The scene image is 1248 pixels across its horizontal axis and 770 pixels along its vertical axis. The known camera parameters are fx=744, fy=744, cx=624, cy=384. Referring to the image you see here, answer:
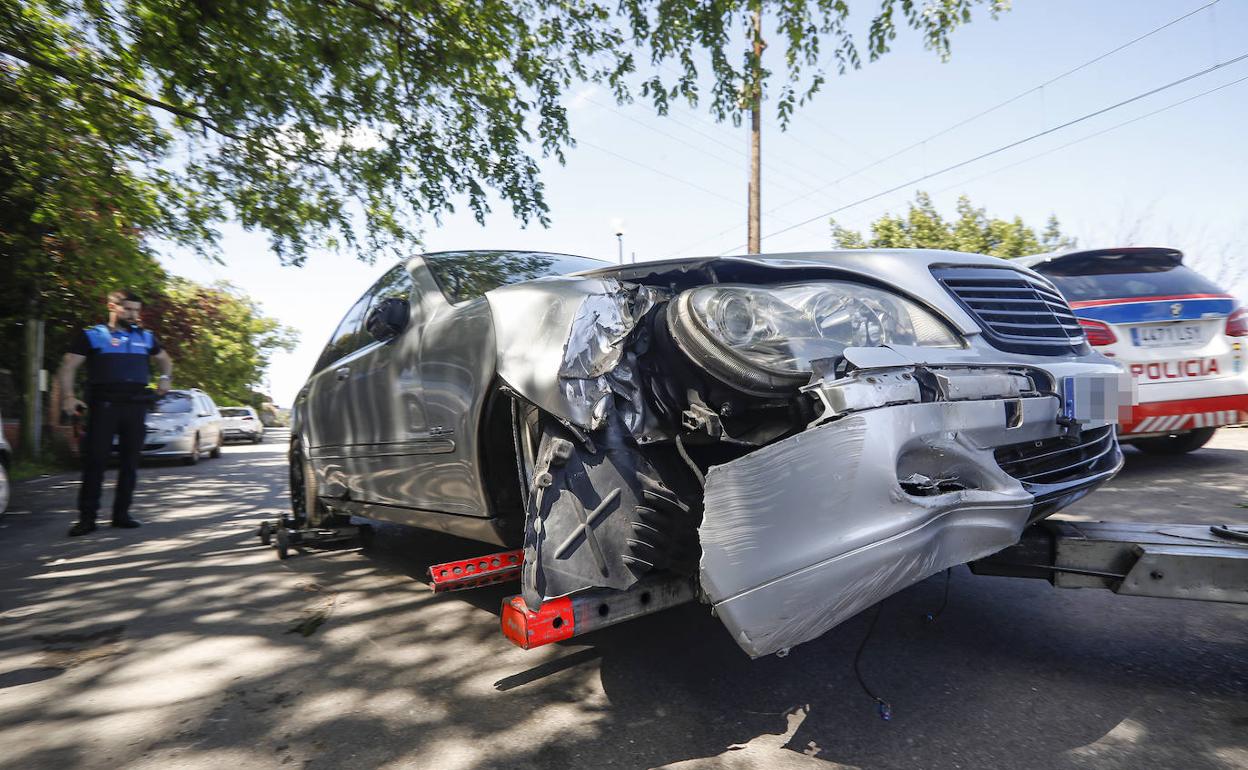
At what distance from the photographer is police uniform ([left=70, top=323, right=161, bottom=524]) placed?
5.81 metres

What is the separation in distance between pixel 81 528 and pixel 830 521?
6.31 metres

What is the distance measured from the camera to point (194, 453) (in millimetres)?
13766

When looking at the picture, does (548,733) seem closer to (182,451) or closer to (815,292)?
(815,292)

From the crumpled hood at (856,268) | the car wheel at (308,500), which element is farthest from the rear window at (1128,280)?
the car wheel at (308,500)

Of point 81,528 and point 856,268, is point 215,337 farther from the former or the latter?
point 856,268

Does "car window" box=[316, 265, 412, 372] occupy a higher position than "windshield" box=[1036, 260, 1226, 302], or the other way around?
"windshield" box=[1036, 260, 1226, 302]

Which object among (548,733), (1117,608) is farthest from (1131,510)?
(548,733)

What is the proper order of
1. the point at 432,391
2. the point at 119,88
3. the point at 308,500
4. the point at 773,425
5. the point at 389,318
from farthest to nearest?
the point at 119,88, the point at 308,500, the point at 389,318, the point at 432,391, the point at 773,425

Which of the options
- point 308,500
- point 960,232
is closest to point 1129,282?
point 308,500

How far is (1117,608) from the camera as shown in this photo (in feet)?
10.2

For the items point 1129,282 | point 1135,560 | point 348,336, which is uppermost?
point 1129,282

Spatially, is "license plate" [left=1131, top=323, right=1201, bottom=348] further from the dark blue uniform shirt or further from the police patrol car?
the dark blue uniform shirt

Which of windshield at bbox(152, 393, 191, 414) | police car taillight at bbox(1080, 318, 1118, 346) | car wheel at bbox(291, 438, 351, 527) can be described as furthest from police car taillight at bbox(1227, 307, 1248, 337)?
windshield at bbox(152, 393, 191, 414)

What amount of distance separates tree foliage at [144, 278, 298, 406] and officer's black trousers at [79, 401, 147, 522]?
10323 millimetres
